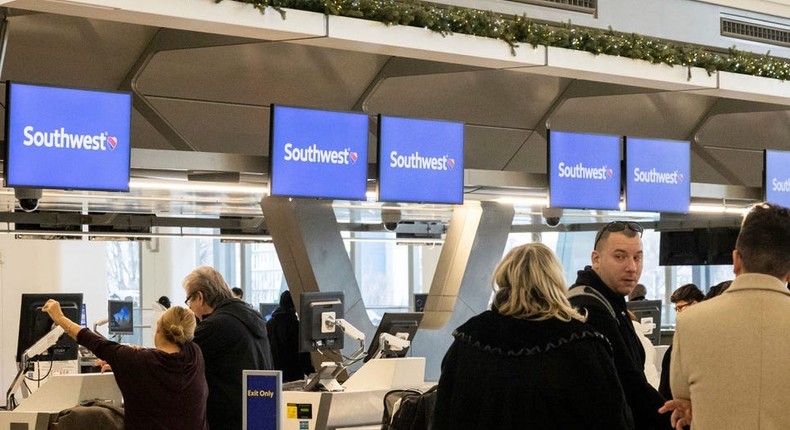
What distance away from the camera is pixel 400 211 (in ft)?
45.9

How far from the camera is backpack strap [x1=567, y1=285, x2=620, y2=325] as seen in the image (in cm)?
372

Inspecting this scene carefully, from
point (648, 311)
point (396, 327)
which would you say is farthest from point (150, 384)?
point (648, 311)

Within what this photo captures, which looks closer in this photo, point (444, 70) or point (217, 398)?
point (217, 398)

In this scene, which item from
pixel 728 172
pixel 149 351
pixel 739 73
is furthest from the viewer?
pixel 728 172

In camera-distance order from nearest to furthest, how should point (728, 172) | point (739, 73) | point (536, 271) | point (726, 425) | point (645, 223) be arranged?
1. point (726, 425)
2. point (536, 271)
3. point (739, 73)
4. point (728, 172)
5. point (645, 223)

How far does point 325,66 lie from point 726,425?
6.83 meters

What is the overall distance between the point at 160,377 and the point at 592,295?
2.06 metres

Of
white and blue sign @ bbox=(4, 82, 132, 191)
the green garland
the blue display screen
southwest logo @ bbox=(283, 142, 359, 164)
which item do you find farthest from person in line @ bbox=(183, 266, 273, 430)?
southwest logo @ bbox=(283, 142, 359, 164)

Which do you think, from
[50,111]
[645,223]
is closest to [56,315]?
[50,111]

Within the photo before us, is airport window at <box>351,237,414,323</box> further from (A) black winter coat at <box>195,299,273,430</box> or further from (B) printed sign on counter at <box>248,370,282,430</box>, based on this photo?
(B) printed sign on counter at <box>248,370,282,430</box>

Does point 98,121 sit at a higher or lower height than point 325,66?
lower

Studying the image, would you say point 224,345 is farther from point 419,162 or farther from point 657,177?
point 657,177

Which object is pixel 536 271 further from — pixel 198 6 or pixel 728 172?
pixel 728 172

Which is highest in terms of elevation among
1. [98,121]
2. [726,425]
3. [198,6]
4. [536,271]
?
[198,6]
